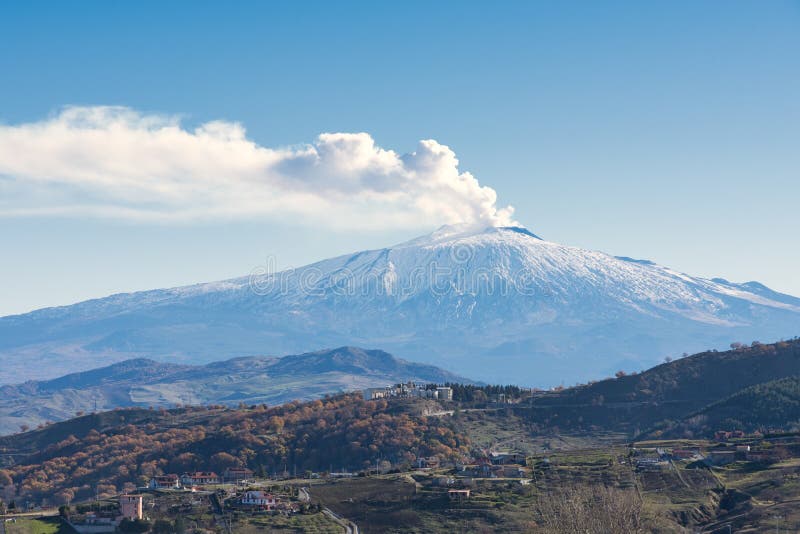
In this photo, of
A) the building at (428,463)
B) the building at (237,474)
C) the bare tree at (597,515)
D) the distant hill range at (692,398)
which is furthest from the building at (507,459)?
the bare tree at (597,515)

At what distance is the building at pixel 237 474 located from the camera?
141500mm

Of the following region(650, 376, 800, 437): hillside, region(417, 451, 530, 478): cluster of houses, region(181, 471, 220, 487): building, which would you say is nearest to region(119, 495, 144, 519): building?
region(181, 471, 220, 487): building

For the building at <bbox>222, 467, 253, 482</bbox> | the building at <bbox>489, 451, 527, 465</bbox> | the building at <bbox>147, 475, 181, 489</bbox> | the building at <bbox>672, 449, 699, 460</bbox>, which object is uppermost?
the building at <bbox>672, 449, 699, 460</bbox>

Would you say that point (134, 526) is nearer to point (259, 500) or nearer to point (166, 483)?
point (259, 500)

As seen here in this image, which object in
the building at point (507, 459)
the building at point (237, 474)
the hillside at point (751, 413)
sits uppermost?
the hillside at point (751, 413)

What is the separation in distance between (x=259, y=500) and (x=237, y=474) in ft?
130

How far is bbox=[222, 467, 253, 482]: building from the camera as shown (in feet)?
464

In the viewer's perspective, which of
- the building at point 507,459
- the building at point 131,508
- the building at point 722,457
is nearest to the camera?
the building at point 131,508

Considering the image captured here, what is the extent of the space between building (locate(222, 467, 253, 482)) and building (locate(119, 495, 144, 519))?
30.9 metres

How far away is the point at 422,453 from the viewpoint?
156625 mm

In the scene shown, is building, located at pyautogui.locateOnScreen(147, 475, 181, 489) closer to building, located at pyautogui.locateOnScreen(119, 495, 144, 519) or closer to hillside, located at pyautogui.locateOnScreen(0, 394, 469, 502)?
building, located at pyautogui.locateOnScreen(119, 495, 144, 519)

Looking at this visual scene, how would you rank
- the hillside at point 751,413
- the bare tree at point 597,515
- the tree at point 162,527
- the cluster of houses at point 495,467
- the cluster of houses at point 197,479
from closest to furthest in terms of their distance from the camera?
the bare tree at point 597,515 < the tree at point 162,527 < the cluster of houses at point 495,467 < the cluster of houses at point 197,479 < the hillside at point 751,413

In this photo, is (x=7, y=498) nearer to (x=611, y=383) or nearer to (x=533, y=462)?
(x=533, y=462)

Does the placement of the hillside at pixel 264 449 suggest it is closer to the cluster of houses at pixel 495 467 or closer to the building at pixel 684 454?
the cluster of houses at pixel 495 467
